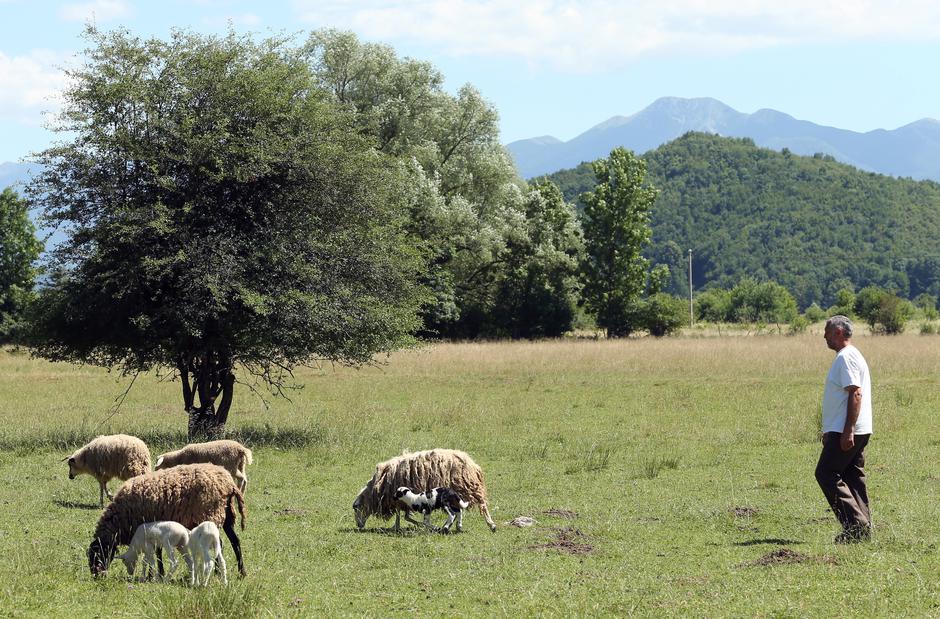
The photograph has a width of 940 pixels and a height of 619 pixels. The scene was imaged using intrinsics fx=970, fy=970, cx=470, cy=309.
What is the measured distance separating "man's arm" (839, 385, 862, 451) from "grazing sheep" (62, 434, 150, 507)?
954 cm

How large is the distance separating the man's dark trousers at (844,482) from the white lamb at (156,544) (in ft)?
22.3

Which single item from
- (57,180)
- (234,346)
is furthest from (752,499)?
(57,180)

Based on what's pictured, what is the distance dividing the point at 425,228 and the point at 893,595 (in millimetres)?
44394

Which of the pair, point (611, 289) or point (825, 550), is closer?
point (825, 550)

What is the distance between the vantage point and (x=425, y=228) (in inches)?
2045

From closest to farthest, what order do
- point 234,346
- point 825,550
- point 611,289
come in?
point 825,550 → point 234,346 → point 611,289

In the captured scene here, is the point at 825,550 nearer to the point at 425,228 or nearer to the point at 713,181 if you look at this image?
the point at 425,228

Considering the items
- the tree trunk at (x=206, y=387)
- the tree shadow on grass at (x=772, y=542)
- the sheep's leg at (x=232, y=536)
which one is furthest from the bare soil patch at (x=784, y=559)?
the tree trunk at (x=206, y=387)

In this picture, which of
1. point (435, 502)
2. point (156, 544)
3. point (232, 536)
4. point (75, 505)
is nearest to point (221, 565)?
point (232, 536)

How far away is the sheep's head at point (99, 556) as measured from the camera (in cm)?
930

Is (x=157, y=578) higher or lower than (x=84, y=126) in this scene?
lower

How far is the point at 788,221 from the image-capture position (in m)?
130

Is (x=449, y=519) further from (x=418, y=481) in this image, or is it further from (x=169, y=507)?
(x=169, y=507)

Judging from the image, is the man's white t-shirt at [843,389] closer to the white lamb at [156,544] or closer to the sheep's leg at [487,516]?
the sheep's leg at [487,516]
